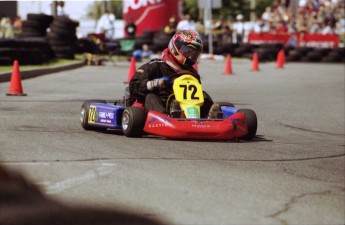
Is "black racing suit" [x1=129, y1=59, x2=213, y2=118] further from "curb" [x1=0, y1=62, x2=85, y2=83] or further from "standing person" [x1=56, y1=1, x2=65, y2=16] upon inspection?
"standing person" [x1=56, y1=1, x2=65, y2=16]

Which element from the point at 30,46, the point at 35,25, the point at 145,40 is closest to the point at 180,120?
the point at 30,46

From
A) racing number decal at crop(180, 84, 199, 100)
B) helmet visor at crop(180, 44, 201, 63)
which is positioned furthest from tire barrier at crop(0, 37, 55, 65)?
racing number decal at crop(180, 84, 199, 100)

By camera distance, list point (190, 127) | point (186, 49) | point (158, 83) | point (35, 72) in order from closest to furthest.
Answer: point (190, 127) < point (158, 83) < point (186, 49) < point (35, 72)

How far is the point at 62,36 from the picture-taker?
2523cm

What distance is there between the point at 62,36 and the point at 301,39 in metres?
11.7

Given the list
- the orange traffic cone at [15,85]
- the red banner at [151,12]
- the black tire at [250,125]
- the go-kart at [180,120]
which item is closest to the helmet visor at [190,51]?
the go-kart at [180,120]

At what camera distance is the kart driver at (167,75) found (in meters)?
→ 9.27

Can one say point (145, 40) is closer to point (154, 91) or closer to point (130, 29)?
point (130, 29)

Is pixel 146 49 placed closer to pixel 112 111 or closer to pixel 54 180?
pixel 112 111

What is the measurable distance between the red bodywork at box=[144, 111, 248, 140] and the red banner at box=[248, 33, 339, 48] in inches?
979

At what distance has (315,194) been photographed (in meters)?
6.30

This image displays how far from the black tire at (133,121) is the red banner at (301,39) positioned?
82.1 ft

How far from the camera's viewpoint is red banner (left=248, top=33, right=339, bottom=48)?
3322 cm

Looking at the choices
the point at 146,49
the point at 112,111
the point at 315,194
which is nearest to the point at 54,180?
the point at 315,194
